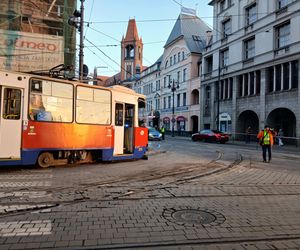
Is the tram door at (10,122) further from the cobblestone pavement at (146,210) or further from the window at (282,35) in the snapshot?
the window at (282,35)

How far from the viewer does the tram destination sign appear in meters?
21.2

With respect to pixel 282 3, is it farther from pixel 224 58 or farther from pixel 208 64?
pixel 208 64

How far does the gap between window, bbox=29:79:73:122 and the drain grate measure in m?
6.63

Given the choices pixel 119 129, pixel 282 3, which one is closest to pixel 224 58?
pixel 282 3

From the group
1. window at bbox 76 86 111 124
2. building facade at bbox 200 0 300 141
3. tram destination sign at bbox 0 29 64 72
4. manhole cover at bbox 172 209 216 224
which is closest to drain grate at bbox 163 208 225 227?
manhole cover at bbox 172 209 216 224

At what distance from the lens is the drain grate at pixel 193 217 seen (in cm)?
580

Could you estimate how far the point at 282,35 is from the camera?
34.8 meters

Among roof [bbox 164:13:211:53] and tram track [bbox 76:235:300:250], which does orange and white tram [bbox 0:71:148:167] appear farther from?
roof [bbox 164:13:211:53]

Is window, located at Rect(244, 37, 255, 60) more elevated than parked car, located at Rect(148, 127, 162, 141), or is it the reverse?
window, located at Rect(244, 37, 255, 60)

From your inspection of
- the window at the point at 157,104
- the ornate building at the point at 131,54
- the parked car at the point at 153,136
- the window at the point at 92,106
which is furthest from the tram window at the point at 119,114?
the ornate building at the point at 131,54

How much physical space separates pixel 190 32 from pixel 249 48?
21887 millimetres

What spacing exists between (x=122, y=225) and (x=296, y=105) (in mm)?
29946

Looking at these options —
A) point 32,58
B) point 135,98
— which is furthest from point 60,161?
point 32,58

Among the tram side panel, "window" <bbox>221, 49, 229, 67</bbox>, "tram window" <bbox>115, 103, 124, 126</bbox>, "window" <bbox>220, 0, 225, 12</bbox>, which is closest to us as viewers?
the tram side panel
